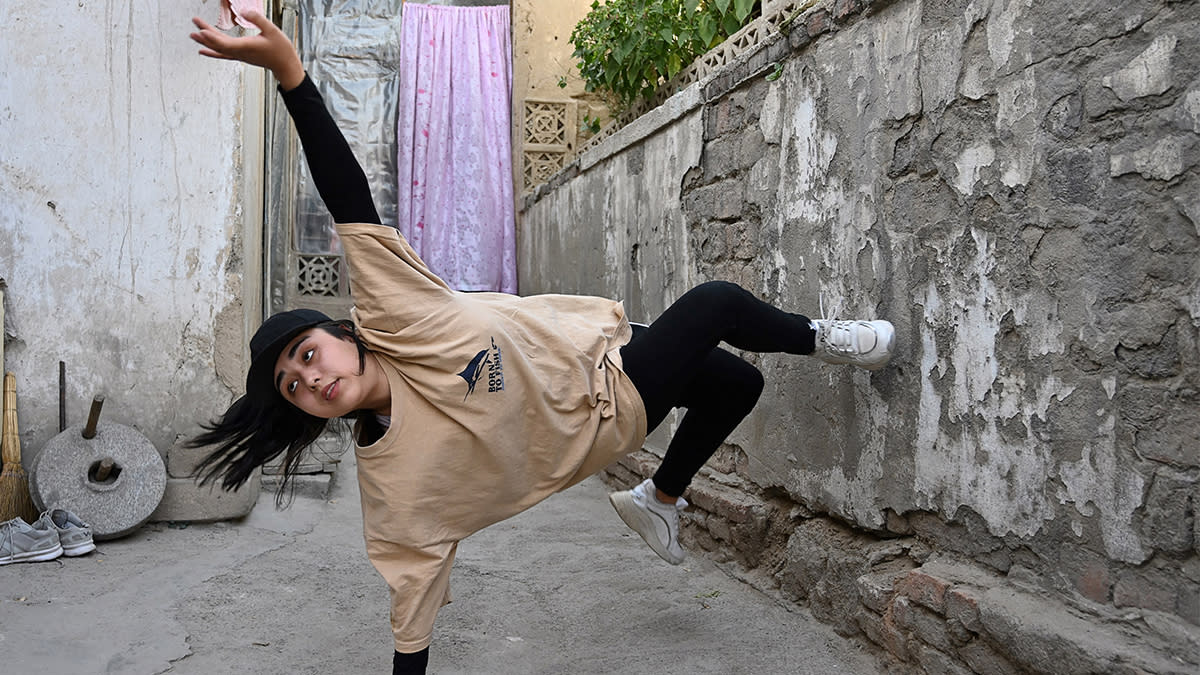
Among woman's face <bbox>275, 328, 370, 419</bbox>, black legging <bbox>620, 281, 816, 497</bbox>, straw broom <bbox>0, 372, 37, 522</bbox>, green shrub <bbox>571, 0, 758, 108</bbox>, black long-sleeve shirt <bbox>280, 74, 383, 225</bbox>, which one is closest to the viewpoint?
black long-sleeve shirt <bbox>280, 74, 383, 225</bbox>

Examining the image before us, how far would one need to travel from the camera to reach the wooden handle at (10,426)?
368cm

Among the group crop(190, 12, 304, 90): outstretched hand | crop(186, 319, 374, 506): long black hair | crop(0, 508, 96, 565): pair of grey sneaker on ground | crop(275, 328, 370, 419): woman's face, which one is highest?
crop(190, 12, 304, 90): outstretched hand

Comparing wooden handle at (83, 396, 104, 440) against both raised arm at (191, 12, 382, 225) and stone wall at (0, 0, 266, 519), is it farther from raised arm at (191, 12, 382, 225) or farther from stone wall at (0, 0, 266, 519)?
raised arm at (191, 12, 382, 225)

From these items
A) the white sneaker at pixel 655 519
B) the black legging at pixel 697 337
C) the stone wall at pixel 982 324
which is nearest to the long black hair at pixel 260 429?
the black legging at pixel 697 337

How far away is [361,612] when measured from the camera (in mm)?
2908

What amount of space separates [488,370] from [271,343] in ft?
1.54

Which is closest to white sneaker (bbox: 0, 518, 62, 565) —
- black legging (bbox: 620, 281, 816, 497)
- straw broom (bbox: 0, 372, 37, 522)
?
straw broom (bbox: 0, 372, 37, 522)

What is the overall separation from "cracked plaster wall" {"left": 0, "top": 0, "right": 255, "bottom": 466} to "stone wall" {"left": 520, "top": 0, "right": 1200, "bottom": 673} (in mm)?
2325

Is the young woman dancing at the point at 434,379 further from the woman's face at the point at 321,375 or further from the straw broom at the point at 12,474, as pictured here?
the straw broom at the point at 12,474

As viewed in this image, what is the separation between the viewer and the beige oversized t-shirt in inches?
78.7

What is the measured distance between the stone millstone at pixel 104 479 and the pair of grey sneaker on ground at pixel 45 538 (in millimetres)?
68

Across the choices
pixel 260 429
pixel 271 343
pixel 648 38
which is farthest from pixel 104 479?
pixel 648 38

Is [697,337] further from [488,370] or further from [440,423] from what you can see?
[440,423]

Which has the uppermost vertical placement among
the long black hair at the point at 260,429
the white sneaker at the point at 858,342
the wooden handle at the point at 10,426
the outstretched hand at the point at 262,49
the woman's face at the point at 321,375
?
the outstretched hand at the point at 262,49
